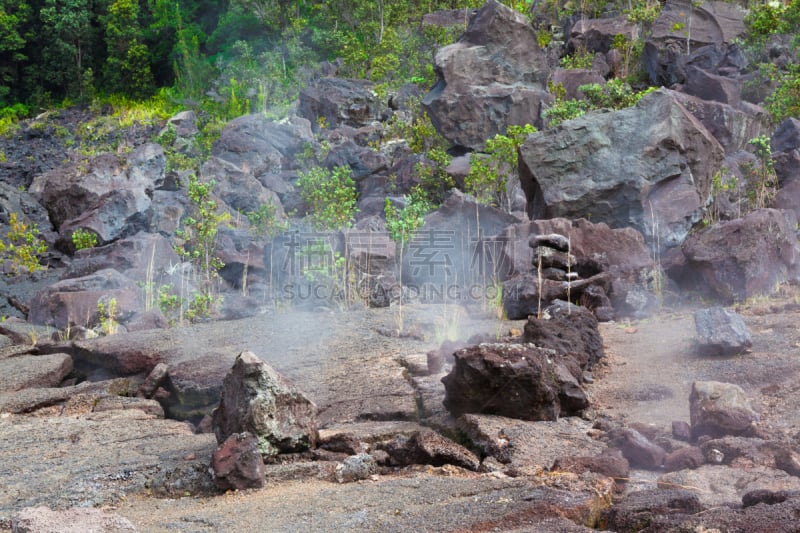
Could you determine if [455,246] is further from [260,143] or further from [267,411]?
[260,143]

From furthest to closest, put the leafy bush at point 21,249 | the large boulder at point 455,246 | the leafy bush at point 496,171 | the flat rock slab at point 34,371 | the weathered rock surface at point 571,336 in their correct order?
the leafy bush at point 21,249
the leafy bush at point 496,171
the large boulder at point 455,246
the flat rock slab at point 34,371
the weathered rock surface at point 571,336

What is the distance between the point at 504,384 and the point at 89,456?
8.41ft

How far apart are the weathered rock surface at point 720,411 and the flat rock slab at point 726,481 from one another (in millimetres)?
456

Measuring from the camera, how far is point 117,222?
1772cm

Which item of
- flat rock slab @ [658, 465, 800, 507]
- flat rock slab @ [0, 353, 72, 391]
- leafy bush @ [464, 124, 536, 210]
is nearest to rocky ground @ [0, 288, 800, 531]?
flat rock slab @ [658, 465, 800, 507]

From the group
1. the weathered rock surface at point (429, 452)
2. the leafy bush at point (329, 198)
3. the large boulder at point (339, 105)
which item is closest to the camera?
the weathered rock surface at point (429, 452)

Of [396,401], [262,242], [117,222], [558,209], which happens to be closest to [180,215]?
[117,222]

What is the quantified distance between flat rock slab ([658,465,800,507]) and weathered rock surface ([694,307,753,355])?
2.06 metres

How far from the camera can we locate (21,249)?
17.0 metres

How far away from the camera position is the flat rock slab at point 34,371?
7.62 meters

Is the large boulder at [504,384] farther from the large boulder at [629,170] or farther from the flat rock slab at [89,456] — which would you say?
the large boulder at [629,170]

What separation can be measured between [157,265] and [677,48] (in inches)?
609

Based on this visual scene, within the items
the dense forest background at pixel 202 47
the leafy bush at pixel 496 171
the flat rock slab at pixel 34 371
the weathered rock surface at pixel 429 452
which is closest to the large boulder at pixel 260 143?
the dense forest background at pixel 202 47

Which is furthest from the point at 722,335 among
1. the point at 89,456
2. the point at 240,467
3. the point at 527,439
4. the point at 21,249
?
the point at 21,249
